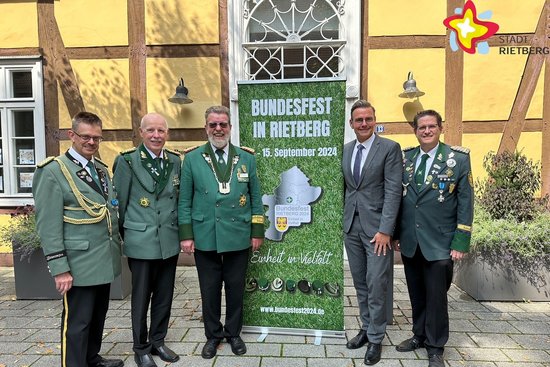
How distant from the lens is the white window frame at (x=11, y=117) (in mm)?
5719

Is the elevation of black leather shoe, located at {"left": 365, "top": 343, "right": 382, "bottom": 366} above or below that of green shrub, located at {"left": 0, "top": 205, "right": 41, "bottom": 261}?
below

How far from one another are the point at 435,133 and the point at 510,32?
11.6 ft

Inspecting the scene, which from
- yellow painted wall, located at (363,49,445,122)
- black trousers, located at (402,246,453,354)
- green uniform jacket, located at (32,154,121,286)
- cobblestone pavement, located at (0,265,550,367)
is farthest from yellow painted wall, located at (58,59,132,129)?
black trousers, located at (402,246,453,354)

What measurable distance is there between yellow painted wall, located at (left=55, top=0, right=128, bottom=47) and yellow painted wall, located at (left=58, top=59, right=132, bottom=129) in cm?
30

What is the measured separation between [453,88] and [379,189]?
324cm

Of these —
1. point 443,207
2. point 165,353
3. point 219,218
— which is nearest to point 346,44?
point 443,207

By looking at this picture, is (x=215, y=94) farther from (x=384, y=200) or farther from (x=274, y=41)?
(x=384, y=200)

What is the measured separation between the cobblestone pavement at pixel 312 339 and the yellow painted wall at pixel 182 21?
11.7 ft

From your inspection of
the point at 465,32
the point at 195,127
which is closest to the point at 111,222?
the point at 195,127

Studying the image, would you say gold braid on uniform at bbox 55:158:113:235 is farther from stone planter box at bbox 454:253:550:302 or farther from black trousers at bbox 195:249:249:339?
stone planter box at bbox 454:253:550:302

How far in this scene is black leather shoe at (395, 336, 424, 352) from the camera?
10.4 ft

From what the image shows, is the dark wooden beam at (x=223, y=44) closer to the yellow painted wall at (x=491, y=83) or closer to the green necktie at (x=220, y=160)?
the green necktie at (x=220, y=160)

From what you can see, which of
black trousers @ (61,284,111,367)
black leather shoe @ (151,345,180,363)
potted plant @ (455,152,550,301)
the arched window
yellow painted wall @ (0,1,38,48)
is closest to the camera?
black trousers @ (61,284,111,367)

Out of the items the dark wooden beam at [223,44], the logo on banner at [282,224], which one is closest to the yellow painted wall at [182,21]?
the dark wooden beam at [223,44]
